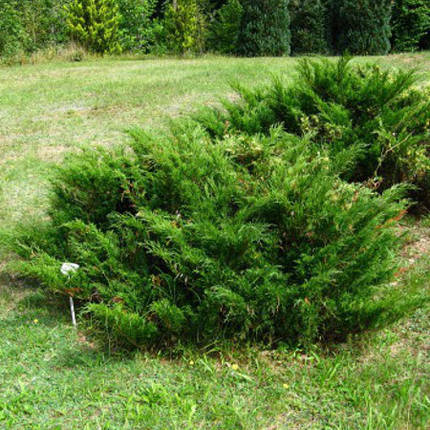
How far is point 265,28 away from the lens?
A: 14.6m

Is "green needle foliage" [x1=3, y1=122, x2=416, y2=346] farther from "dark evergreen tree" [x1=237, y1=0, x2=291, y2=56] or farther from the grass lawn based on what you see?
"dark evergreen tree" [x1=237, y1=0, x2=291, y2=56]

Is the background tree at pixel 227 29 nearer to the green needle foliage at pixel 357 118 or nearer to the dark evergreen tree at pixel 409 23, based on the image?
the dark evergreen tree at pixel 409 23

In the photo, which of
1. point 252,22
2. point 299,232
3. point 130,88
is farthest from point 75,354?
point 252,22

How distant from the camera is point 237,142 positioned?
148 inches

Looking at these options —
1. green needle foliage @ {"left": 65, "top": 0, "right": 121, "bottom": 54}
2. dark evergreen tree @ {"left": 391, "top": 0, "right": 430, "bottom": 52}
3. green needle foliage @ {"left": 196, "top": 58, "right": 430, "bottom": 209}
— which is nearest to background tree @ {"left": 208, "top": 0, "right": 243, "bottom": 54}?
green needle foliage @ {"left": 65, "top": 0, "right": 121, "bottom": 54}

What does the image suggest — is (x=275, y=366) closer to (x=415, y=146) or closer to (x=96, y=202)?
(x=96, y=202)

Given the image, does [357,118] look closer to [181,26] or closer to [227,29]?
[181,26]

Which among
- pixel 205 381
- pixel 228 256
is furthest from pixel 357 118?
pixel 205 381

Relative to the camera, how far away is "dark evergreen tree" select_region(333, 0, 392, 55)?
14.7 meters

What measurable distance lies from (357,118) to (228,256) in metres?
2.49

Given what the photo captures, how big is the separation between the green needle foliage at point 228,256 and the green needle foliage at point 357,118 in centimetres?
110

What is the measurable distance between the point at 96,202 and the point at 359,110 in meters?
2.66

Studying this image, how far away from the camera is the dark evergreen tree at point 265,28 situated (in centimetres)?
1458

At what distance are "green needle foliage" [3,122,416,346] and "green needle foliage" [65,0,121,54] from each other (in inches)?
540
